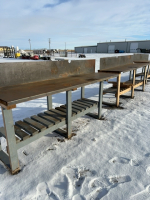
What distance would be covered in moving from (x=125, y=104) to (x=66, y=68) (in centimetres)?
248

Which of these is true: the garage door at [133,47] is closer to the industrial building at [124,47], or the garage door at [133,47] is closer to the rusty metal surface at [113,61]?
the industrial building at [124,47]

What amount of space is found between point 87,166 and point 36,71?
5.86ft

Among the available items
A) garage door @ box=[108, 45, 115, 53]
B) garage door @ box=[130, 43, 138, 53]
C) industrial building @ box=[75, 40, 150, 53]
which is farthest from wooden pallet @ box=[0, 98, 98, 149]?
garage door @ box=[108, 45, 115, 53]

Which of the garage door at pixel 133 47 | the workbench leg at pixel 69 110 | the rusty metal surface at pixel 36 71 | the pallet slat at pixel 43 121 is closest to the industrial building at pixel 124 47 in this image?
the garage door at pixel 133 47

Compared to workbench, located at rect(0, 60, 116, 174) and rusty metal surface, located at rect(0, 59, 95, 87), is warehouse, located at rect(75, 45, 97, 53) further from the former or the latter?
workbench, located at rect(0, 60, 116, 174)

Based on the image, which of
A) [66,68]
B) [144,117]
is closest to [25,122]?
[66,68]

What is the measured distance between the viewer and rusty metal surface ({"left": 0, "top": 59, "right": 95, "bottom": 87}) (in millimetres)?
2371

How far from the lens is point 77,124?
353cm

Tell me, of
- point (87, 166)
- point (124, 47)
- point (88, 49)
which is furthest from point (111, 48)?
point (87, 166)

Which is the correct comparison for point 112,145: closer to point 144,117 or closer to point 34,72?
point 144,117

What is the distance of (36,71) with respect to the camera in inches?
110

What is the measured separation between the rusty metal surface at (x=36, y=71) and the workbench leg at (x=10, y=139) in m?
0.68

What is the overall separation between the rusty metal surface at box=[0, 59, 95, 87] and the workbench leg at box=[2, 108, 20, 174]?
2.23 ft

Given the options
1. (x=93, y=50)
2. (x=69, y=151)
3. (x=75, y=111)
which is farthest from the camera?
(x=93, y=50)
